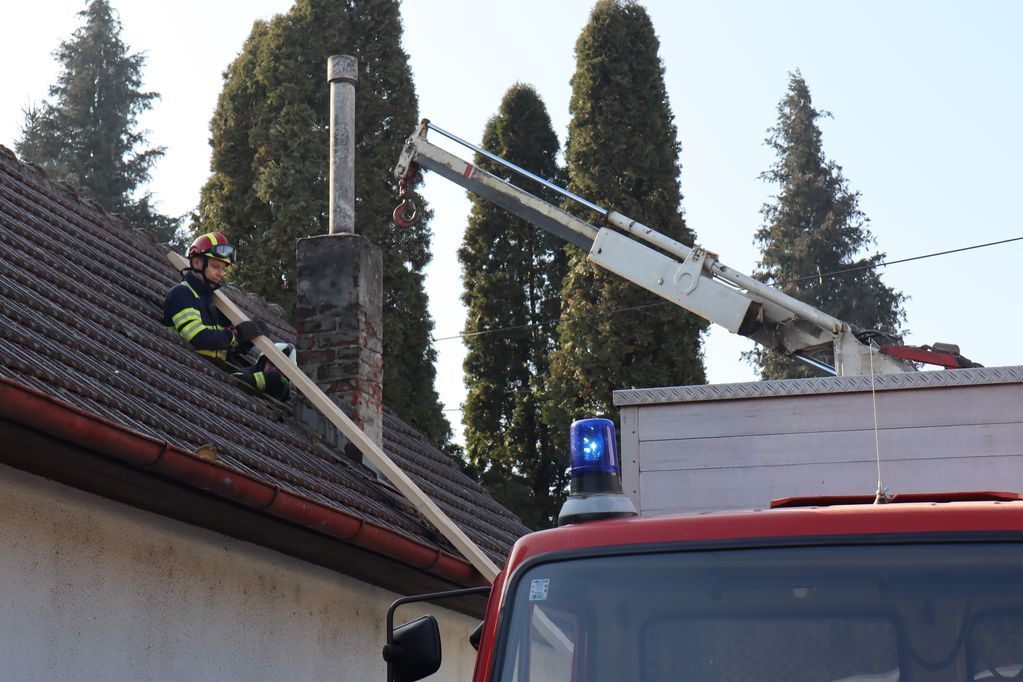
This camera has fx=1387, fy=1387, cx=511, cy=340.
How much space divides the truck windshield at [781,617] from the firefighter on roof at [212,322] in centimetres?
529

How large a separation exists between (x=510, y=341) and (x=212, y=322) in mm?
19166

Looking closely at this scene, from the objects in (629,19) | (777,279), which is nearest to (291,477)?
(629,19)

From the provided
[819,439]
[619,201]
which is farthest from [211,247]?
[619,201]

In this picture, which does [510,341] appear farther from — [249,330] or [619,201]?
[249,330]

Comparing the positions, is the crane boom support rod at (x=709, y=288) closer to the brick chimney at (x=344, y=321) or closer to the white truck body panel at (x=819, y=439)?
the brick chimney at (x=344, y=321)

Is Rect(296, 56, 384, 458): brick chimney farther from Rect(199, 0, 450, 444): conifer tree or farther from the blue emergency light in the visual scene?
Rect(199, 0, 450, 444): conifer tree

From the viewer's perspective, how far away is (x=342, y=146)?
1054 centimetres

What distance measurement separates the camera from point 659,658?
3590 mm

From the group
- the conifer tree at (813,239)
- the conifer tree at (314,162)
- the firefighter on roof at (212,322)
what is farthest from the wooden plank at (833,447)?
the conifer tree at (813,239)

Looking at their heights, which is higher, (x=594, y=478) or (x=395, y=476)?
(x=395, y=476)

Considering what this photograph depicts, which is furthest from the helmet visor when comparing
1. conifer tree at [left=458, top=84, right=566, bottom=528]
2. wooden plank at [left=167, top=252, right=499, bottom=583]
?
conifer tree at [left=458, top=84, right=566, bottom=528]

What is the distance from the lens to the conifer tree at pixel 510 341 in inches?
1057

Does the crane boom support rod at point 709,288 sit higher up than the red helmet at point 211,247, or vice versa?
the crane boom support rod at point 709,288

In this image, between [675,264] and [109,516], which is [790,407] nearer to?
[109,516]
